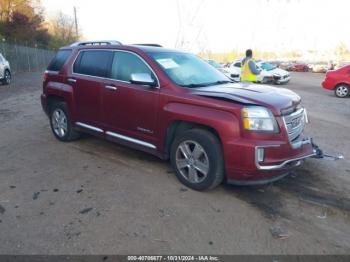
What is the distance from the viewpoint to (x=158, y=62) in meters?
5.01

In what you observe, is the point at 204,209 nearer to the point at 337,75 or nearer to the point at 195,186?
the point at 195,186

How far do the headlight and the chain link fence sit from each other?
1010 inches

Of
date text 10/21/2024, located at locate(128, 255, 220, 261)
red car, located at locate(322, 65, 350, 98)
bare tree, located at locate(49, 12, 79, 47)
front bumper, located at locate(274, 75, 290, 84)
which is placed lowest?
front bumper, located at locate(274, 75, 290, 84)

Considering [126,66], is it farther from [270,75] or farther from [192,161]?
[270,75]

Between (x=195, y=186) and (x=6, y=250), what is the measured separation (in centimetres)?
225

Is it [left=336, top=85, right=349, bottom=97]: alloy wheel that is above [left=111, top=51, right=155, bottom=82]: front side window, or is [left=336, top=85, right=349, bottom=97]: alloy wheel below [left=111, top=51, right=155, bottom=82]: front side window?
below

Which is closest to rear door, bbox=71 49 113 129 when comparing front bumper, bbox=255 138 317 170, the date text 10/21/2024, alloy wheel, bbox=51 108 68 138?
alloy wheel, bbox=51 108 68 138

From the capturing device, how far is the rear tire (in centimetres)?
648

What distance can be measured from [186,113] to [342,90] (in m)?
12.8

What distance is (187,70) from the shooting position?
525 centimetres

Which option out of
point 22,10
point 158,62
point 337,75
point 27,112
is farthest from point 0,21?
point 158,62

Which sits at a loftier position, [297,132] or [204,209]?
[297,132]

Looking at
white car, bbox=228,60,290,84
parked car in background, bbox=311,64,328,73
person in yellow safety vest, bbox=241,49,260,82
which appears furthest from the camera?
parked car in background, bbox=311,64,328,73

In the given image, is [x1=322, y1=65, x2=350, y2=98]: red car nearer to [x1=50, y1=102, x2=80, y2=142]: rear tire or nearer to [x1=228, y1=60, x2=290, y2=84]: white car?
[x1=228, y1=60, x2=290, y2=84]: white car
